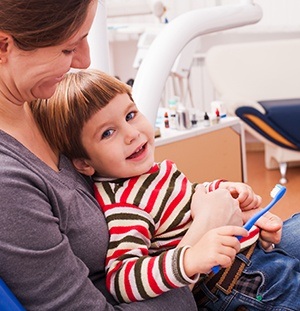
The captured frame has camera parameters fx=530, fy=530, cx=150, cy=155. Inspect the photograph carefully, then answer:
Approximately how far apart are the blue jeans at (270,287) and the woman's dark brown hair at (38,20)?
533 millimetres

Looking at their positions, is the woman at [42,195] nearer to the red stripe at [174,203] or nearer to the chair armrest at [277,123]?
the red stripe at [174,203]

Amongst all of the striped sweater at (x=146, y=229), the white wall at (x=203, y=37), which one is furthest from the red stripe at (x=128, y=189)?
the white wall at (x=203, y=37)

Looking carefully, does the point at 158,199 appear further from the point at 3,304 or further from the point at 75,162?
the point at 3,304

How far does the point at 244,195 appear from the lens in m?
1.03

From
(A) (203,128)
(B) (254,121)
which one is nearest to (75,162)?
(A) (203,128)

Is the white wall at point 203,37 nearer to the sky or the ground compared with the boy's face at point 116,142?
nearer to the ground

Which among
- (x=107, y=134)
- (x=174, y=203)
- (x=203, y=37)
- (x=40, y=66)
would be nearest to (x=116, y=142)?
(x=107, y=134)

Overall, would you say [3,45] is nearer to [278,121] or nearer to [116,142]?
[116,142]

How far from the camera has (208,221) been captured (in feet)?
3.02

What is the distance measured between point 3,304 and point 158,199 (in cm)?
38

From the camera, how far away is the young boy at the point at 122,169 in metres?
0.93

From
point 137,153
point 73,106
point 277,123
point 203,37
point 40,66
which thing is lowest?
point 277,123

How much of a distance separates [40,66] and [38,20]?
0.24ft


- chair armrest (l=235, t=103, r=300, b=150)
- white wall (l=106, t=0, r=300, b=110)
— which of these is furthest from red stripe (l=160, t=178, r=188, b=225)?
white wall (l=106, t=0, r=300, b=110)
